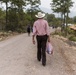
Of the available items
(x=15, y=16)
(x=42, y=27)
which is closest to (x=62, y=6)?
(x=15, y=16)

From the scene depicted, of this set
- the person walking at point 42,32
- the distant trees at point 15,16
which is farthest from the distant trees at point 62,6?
the person walking at point 42,32

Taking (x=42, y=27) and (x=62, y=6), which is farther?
(x=62, y=6)

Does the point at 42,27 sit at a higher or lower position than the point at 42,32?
higher

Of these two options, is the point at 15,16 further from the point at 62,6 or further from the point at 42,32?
the point at 42,32

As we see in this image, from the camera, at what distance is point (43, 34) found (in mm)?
10945

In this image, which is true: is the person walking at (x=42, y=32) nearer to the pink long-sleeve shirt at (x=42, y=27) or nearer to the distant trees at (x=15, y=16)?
the pink long-sleeve shirt at (x=42, y=27)

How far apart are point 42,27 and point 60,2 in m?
49.2

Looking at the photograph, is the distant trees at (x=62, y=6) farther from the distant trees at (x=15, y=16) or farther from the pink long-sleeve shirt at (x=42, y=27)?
the pink long-sleeve shirt at (x=42, y=27)

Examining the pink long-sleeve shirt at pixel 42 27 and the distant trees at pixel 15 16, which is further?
the distant trees at pixel 15 16

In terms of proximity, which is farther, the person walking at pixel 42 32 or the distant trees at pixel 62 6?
the distant trees at pixel 62 6

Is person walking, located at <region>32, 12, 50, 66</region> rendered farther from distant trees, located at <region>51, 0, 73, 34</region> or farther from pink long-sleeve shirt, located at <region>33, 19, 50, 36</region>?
distant trees, located at <region>51, 0, 73, 34</region>

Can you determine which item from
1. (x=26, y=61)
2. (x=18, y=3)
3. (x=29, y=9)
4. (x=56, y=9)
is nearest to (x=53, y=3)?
(x=56, y=9)

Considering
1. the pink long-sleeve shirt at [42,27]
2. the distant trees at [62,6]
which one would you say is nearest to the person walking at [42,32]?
the pink long-sleeve shirt at [42,27]

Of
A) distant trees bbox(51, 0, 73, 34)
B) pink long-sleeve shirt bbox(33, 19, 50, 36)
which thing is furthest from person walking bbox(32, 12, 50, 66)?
Result: distant trees bbox(51, 0, 73, 34)
